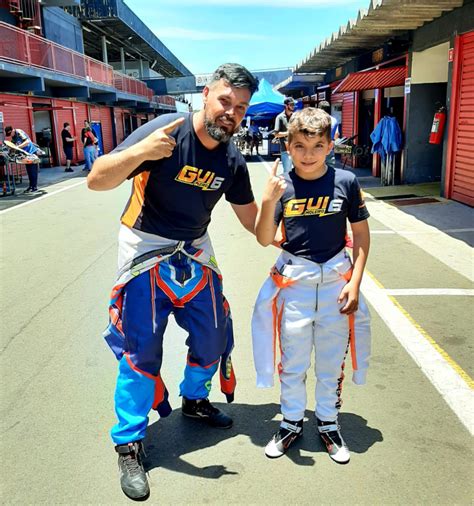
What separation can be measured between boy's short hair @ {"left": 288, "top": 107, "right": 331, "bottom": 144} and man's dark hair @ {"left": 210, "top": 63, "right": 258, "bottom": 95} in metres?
0.29

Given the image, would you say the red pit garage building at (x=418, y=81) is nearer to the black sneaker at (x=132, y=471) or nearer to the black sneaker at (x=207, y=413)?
the black sneaker at (x=207, y=413)

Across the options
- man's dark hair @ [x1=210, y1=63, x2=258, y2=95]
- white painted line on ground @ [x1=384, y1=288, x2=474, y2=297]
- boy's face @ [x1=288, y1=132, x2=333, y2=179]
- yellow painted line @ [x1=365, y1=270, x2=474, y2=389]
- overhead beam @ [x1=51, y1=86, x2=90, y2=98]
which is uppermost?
overhead beam @ [x1=51, y1=86, x2=90, y2=98]

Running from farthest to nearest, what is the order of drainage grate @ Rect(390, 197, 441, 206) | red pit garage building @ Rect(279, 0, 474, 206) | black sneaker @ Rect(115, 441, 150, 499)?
drainage grate @ Rect(390, 197, 441, 206) < red pit garage building @ Rect(279, 0, 474, 206) < black sneaker @ Rect(115, 441, 150, 499)

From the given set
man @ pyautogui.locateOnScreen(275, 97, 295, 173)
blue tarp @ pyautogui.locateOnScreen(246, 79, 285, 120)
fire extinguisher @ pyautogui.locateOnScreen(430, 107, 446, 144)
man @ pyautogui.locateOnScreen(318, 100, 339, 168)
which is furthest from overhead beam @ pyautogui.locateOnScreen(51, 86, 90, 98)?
fire extinguisher @ pyautogui.locateOnScreen(430, 107, 446, 144)

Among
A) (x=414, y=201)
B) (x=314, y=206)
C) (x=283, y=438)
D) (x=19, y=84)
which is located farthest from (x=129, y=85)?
(x=283, y=438)

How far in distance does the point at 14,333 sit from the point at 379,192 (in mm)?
10284

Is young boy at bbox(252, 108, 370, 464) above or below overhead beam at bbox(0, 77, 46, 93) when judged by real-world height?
below

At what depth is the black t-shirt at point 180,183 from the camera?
2719 millimetres

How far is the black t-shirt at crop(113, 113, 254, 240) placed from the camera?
2.72 m

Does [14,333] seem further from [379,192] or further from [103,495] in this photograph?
[379,192]

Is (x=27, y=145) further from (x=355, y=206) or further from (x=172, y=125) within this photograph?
(x=355, y=206)

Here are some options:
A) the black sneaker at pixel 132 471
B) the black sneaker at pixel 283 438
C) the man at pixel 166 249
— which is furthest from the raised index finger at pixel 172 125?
the black sneaker at pixel 283 438

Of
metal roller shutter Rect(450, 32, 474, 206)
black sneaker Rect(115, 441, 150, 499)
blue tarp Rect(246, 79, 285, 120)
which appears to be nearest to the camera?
black sneaker Rect(115, 441, 150, 499)

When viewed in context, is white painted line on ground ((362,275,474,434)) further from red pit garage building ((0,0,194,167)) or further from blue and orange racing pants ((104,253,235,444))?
red pit garage building ((0,0,194,167))
